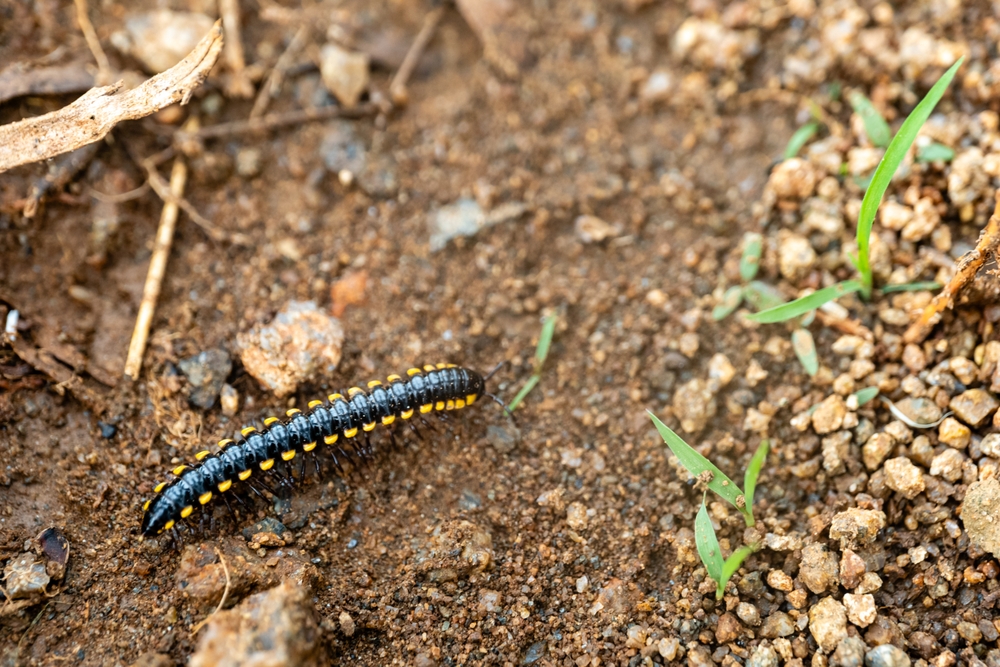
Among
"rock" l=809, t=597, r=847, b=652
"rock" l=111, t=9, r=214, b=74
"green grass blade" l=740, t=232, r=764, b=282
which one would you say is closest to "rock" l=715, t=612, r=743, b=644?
"rock" l=809, t=597, r=847, b=652

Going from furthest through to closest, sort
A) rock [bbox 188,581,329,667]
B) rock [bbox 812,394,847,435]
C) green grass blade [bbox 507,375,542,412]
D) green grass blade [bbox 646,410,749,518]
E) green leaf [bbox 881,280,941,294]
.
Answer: green grass blade [bbox 507,375,542,412] → green leaf [bbox 881,280,941,294] → rock [bbox 812,394,847,435] → green grass blade [bbox 646,410,749,518] → rock [bbox 188,581,329,667]

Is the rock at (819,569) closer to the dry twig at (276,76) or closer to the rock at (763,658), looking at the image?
the rock at (763,658)

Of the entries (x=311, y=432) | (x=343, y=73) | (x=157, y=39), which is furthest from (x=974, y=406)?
(x=157, y=39)

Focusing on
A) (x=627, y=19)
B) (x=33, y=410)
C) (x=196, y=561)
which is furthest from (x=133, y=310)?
(x=627, y=19)

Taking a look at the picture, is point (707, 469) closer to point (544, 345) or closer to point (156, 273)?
point (544, 345)

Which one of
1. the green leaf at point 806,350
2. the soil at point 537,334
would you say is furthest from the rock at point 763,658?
the green leaf at point 806,350

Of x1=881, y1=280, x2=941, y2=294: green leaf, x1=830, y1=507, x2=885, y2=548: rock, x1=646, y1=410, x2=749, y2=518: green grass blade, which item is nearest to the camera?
x1=830, y1=507, x2=885, y2=548: rock

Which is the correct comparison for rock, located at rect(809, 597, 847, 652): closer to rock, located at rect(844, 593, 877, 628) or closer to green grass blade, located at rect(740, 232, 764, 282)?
rock, located at rect(844, 593, 877, 628)
